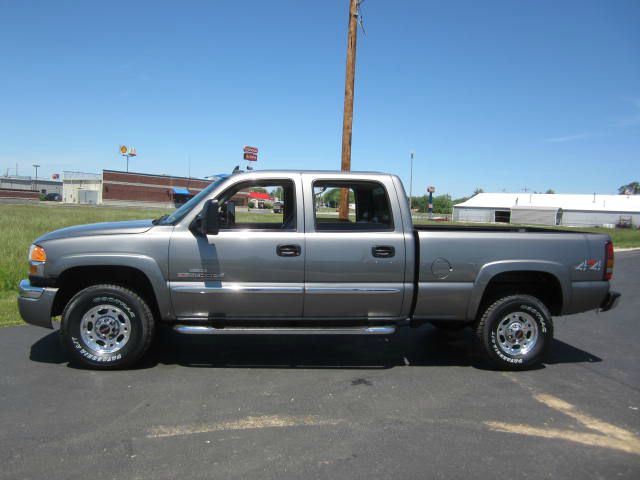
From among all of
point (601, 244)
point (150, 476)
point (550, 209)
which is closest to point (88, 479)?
point (150, 476)

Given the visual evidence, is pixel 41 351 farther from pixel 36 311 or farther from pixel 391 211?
pixel 391 211

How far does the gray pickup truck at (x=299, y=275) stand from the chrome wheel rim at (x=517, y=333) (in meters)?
0.01

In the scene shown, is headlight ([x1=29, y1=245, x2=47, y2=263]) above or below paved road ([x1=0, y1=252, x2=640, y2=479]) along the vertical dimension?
above

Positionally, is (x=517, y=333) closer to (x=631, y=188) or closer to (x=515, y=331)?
(x=515, y=331)

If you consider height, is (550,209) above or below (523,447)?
above

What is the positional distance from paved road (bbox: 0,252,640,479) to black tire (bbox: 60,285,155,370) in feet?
0.58

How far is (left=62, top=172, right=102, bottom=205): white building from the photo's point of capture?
78919 mm

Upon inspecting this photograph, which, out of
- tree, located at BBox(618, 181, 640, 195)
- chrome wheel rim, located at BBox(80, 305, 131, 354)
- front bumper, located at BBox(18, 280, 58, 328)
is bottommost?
chrome wheel rim, located at BBox(80, 305, 131, 354)

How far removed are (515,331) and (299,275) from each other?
2.38 m

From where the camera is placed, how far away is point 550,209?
74.3m

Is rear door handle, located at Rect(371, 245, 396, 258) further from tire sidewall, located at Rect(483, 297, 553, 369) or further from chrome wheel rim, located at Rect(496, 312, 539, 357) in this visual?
chrome wheel rim, located at Rect(496, 312, 539, 357)

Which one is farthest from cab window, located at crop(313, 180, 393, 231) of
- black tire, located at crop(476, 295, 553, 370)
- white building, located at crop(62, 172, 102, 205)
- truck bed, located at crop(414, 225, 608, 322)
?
white building, located at crop(62, 172, 102, 205)

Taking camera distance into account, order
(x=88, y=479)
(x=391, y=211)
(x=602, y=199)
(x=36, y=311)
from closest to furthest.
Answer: (x=88, y=479), (x=36, y=311), (x=391, y=211), (x=602, y=199)

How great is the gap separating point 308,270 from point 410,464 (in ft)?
7.03
